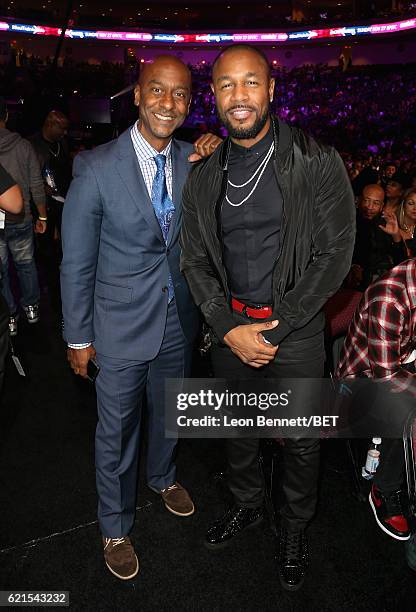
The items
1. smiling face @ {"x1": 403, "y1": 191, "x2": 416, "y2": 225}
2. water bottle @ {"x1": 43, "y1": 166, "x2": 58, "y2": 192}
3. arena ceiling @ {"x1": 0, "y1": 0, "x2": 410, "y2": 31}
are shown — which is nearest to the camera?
smiling face @ {"x1": 403, "y1": 191, "x2": 416, "y2": 225}

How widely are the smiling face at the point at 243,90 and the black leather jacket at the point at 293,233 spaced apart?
106 mm

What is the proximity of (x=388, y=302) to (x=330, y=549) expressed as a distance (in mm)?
1209

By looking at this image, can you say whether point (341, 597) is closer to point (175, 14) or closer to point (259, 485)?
point (259, 485)

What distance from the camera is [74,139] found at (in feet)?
44.7

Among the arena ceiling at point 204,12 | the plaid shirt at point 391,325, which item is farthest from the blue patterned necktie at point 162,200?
the arena ceiling at point 204,12

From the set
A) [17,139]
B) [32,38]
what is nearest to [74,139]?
[17,139]

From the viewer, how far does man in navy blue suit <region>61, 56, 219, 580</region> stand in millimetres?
1896

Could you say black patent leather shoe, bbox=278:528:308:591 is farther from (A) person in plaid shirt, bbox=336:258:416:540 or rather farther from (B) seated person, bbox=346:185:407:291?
(B) seated person, bbox=346:185:407:291

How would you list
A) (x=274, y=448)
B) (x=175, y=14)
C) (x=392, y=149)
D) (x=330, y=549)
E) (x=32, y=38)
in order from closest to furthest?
(x=330, y=549)
(x=274, y=448)
(x=392, y=149)
(x=32, y=38)
(x=175, y=14)

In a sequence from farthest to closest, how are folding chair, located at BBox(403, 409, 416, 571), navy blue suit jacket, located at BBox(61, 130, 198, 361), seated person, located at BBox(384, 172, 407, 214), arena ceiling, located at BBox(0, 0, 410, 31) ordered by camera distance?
arena ceiling, located at BBox(0, 0, 410, 31)
seated person, located at BBox(384, 172, 407, 214)
folding chair, located at BBox(403, 409, 416, 571)
navy blue suit jacket, located at BBox(61, 130, 198, 361)

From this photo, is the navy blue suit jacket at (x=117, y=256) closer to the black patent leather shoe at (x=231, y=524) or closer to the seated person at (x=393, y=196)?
the black patent leather shoe at (x=231, y=524)

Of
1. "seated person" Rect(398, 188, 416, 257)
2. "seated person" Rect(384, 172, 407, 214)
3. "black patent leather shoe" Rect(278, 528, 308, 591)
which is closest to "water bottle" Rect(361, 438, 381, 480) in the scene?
"black patent leather shoe" Rect(278, 528, 308, 591)

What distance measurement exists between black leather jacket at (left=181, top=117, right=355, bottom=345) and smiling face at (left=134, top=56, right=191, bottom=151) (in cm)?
22

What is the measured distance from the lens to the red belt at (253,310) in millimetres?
2111
